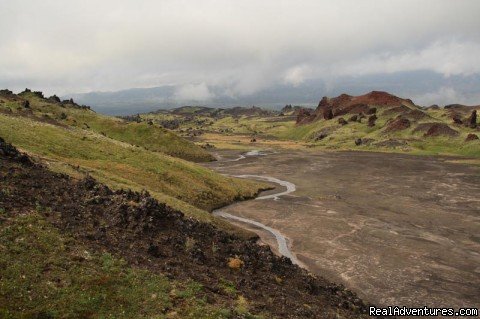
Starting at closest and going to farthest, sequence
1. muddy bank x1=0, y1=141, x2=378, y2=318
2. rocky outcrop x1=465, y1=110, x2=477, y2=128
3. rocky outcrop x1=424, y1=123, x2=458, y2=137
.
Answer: muddy bank x1=0, y1=141, x2=378, y2=318 → rocky outcrop x1=424, y1=123, x2=458, y2=137 → rocky outcrop x1=465, y1=110, x2=477, y2=128

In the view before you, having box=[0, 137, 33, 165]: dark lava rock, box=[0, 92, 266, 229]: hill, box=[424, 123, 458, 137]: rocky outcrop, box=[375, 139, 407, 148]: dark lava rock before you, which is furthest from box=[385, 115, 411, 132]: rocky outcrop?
box=[0, 137, 33, 165]: dark lava rock

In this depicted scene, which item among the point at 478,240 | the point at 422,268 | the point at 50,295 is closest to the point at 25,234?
the point at 50,295

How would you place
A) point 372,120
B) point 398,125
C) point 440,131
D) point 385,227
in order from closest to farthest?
point 385,227 → point 440,131 → point 398,125 → point 372,120

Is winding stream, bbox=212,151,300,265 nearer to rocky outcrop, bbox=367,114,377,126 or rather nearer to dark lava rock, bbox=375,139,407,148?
dark lava rock, bbox=375,139,407,148

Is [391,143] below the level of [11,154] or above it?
below

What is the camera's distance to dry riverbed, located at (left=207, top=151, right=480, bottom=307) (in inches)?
1358

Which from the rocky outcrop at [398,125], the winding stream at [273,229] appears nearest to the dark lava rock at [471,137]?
the rocky outcrop at [398,125]

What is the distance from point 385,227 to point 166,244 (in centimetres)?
3102

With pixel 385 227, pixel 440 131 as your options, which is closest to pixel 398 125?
pixel 440 131

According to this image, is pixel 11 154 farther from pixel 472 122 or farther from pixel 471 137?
pixel 472 122

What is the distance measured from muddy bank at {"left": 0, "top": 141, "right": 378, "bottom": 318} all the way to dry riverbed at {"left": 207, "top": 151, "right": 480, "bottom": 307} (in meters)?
6.19

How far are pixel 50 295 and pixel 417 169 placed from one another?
9657 cm

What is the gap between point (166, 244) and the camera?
29703mm

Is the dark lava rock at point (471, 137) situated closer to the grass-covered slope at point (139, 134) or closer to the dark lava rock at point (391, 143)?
the dark lava rock at point (391, 143)
